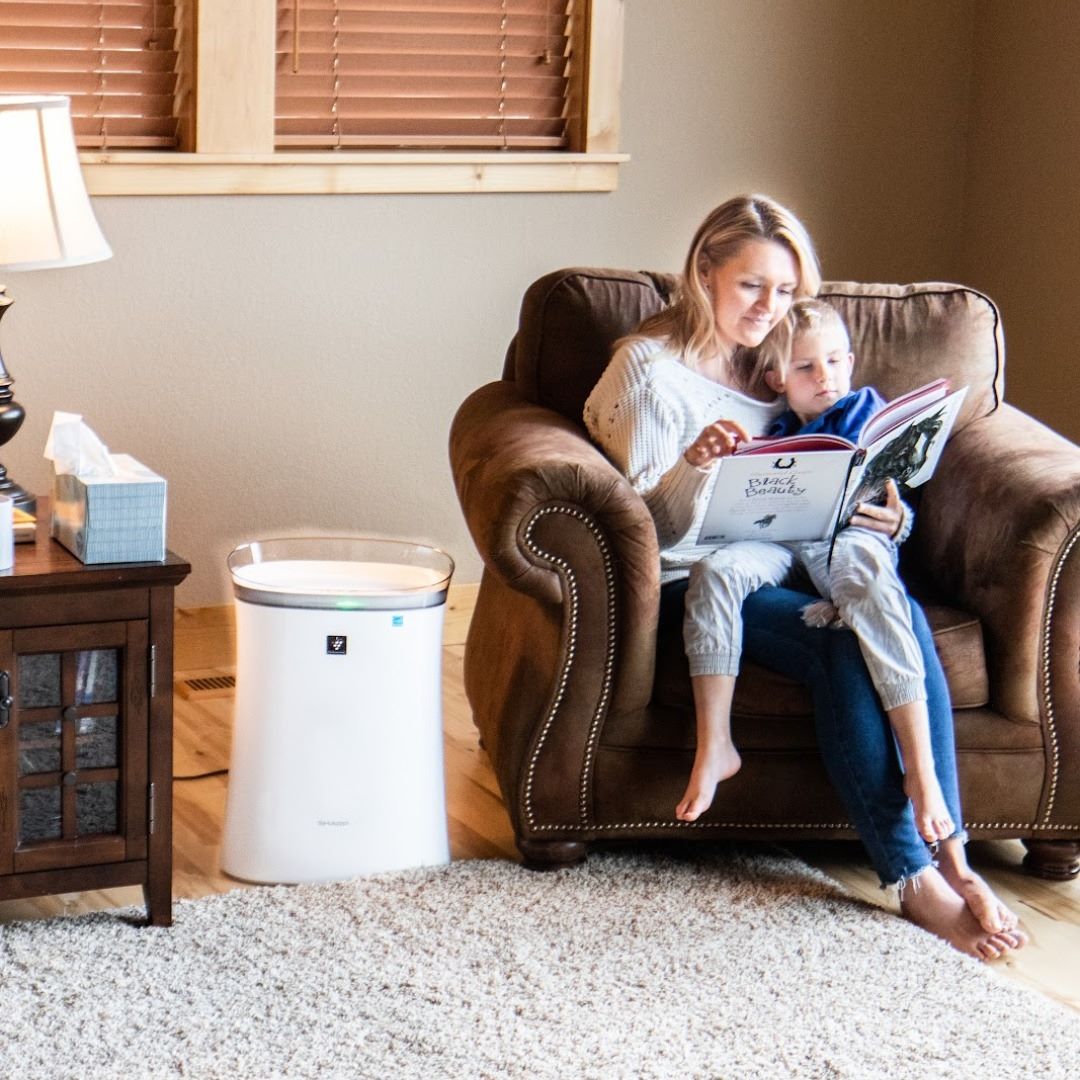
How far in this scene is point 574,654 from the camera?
8.23 feet

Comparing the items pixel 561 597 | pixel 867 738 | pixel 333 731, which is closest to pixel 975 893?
pixel 867 738

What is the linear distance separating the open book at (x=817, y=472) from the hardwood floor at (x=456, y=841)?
1.86 feet

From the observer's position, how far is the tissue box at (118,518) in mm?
2277

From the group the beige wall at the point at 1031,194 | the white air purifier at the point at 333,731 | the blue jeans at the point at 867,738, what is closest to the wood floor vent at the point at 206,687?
the white air purifier at the point at 333,731

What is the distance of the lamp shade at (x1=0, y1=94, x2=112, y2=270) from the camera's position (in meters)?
2.42

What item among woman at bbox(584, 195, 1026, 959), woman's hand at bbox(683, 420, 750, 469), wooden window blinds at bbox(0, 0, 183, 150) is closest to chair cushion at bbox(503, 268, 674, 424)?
woman at bbox(584, 195, 1026, 959)

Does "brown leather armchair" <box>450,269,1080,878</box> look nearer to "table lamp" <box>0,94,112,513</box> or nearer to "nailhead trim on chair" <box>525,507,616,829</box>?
"nailhead trim on chair" <box>525,507,616,829</box>

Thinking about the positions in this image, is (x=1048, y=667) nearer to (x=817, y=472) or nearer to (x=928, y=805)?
(x=928, y=805)

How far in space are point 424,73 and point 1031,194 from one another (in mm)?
1469

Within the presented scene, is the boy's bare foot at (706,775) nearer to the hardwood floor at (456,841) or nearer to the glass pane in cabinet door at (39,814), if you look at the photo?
the hardwood floor at (456,841)

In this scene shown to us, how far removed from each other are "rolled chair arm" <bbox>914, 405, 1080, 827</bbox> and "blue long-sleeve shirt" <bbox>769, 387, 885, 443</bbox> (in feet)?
0.74

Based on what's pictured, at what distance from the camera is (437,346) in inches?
145

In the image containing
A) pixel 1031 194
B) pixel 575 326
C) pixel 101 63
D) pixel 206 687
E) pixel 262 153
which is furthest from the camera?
pixel 1031 194

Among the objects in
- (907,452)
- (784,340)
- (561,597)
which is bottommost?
(561,597)
